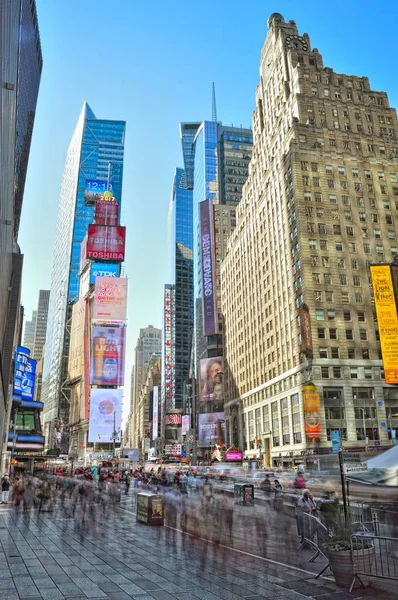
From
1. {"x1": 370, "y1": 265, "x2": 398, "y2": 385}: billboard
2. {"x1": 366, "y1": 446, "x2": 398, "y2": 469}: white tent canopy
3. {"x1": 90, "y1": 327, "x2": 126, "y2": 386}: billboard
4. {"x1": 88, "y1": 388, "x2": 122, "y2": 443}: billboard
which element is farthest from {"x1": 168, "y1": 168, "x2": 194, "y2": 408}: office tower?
{"x1": 366, "y1": 446, "x2": 398, "y2": 469}: white tent canopy

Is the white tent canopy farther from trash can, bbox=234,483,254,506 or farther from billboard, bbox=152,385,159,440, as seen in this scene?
billboard, bbox=152,385,159,440

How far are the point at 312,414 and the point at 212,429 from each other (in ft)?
173

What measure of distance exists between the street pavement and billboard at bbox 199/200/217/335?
10568 centimetres

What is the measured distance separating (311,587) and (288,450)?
6224cm

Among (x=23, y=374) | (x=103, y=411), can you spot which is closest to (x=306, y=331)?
(x=23, y=374)

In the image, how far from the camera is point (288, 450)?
69000mm

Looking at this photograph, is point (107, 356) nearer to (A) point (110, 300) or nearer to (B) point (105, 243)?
(A) point (110, 300)

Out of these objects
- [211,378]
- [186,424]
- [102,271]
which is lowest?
[186,424]

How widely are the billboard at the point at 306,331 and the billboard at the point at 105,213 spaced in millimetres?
92566

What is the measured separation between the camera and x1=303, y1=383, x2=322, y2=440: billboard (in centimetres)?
6166

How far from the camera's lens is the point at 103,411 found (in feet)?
402

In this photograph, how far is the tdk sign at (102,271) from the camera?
141m

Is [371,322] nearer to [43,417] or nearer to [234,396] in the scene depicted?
[234,396]

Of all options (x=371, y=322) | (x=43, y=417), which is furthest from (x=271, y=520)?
(x=43, y=417)
